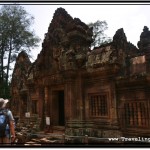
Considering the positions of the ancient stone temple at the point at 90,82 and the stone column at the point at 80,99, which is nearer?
the ancient stone temple at the point at 90,82

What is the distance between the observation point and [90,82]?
10.9 m

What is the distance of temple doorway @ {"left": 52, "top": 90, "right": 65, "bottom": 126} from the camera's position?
13438 mm

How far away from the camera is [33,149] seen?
24.3ft

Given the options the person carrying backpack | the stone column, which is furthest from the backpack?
the stone column

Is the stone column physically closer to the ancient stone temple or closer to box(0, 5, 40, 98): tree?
the ancient stone temple

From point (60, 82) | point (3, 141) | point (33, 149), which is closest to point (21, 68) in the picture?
point (60, 82)

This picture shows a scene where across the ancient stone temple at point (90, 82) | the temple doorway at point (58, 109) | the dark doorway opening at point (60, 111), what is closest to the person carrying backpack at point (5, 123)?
the ancient stone temple at point (90, 82)

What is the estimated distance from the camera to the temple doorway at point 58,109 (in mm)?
13438

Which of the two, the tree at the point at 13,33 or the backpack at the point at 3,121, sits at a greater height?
the tree at the point at 13,33

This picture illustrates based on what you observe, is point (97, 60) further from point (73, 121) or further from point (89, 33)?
point (73, 121)

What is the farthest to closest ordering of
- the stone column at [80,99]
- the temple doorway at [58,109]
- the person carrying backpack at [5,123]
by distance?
the temple doorway at [58,109], the stone column at [80,99], the person carrying backpack at [5,123]

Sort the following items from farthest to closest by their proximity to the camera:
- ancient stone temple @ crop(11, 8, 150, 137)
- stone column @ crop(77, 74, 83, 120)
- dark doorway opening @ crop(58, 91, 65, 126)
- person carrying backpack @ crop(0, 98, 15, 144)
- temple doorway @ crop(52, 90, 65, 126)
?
dark doorway opening @ crop(58, 91, 65, 126) → temple doorway @ crop(52, 90, 65, 126) → stone column @ crop(77, 74, 83, 120) → ancient stone temple @ crop(11, 8, 150, 137) → person carrying backpack @ crop(0, 98, 15, 144)

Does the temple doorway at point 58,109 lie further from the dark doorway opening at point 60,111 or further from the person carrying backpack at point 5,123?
the person carrying backpack at point 5,123

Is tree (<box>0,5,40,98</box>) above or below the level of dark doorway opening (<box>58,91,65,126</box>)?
above
